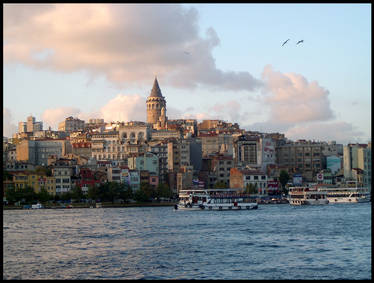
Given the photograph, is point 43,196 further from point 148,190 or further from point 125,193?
point 148,190

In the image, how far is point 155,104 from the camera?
120062 millimetres

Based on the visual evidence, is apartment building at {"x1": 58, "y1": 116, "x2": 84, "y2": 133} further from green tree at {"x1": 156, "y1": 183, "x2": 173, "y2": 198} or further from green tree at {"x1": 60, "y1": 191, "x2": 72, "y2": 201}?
green tree at {"x1": 60, "y1": 191, "x2": 72, "y2": 201}

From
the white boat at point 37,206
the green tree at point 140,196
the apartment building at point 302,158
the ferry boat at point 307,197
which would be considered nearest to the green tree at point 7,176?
the white boat at point 37,206

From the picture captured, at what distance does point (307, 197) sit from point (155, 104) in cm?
6007

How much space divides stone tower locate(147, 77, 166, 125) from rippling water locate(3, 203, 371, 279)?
83911mm

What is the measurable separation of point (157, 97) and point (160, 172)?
158 ft

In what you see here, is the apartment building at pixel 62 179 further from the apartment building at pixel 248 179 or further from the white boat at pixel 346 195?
the white boat at pixel 346 195

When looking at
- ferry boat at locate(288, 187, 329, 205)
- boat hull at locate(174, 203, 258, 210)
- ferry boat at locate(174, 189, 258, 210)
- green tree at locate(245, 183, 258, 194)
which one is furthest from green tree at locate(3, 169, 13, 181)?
ferry boat at locate(288, 187, 329, 205)

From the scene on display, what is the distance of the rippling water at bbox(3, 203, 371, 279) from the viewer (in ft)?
60.8

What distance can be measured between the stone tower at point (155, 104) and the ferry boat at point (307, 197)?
2238 inches

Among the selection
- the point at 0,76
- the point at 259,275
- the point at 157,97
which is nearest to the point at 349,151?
the point at 157,97

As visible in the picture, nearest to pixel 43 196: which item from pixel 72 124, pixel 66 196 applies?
pixel 66 196

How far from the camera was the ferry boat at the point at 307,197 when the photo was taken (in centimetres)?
6188

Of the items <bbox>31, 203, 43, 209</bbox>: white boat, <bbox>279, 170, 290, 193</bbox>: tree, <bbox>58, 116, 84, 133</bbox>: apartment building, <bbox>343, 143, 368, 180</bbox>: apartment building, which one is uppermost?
<bbox>58, 116, 84, 133</bbox>: apartment building
